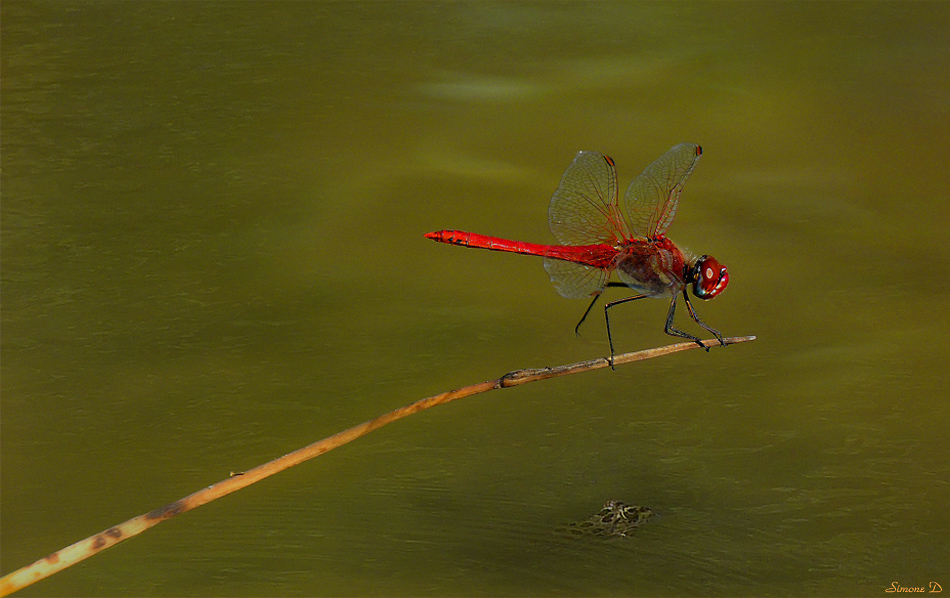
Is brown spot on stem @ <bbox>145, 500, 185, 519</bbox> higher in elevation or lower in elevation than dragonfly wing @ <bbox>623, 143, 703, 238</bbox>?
lower

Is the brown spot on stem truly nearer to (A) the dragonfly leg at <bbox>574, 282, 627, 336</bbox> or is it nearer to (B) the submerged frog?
(B) the submerged frog

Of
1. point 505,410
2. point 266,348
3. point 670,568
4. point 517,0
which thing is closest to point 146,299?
point 266,348

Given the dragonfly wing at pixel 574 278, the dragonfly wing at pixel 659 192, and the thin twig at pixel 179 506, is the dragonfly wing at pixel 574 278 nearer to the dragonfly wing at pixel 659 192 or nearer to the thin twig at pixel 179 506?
the dragonfly wing at pixel 659 192

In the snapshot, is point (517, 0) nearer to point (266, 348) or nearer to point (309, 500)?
point (266, 348)

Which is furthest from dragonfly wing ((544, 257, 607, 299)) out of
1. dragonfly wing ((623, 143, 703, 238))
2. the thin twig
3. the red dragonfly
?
the thin twig

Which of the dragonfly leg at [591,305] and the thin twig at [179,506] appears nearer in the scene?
the thin twig at [179,506]

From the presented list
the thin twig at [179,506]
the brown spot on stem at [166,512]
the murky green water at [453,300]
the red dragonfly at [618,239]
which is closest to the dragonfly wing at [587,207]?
the red dragonfly at [618,239]

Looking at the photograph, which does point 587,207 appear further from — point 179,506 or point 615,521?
point 179,506
